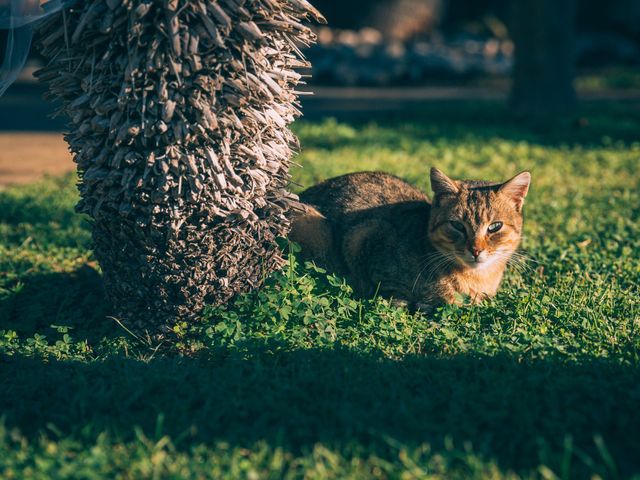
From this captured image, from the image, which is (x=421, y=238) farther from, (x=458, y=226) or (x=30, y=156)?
(x=30, y=156)

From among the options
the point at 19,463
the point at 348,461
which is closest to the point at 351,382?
the point at 348,461

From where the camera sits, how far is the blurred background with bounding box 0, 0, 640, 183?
39.3 feet

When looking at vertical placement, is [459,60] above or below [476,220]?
above

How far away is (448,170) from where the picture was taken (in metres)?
9.09

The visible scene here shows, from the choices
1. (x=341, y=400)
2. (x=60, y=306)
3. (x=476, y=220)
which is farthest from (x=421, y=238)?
(x=60, y=306)

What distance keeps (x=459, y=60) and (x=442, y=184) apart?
43.0 feet

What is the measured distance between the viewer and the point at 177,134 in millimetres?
4242

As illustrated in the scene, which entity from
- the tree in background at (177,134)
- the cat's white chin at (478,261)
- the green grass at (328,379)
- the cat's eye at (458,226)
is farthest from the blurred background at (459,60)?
the cat's white chin at (478,261)

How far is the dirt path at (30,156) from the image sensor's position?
9547 mm

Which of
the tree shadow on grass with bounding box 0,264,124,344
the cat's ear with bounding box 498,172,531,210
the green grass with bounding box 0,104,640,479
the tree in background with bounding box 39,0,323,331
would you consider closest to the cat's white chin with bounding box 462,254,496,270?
the green grass with bounding box 0,104,640,479

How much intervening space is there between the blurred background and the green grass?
609 centimetres

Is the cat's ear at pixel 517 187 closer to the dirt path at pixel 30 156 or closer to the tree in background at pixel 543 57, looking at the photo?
the dirt path at pixel 30 156

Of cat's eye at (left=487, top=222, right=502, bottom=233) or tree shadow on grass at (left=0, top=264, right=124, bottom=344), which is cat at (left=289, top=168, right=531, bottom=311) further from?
tree shadow on grass at (left=0, top=264, right=124, bottom=344)

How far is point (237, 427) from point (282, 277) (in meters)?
1.38
